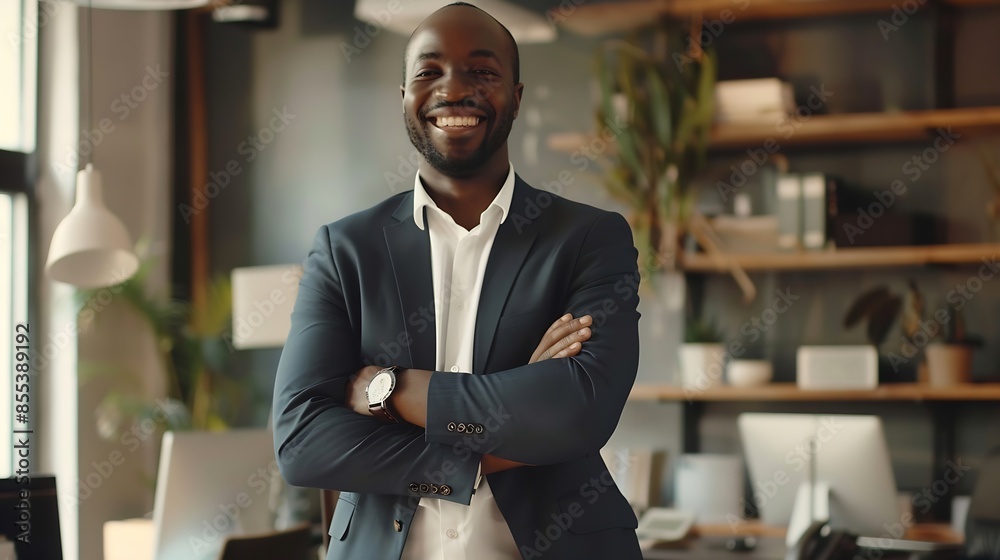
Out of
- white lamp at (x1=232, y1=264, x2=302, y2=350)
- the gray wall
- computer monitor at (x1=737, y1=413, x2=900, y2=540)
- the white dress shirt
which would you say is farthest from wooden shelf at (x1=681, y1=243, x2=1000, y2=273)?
the white dress shirt

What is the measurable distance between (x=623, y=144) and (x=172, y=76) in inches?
103

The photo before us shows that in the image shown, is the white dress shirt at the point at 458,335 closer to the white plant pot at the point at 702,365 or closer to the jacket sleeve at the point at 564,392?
the jacket sleeve at the point at 564,392

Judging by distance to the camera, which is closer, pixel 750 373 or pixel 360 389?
pixel 360 389

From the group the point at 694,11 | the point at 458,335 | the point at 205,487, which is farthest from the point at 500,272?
the point at 694,11

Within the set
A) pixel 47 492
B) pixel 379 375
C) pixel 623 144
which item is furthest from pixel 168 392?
pixel 379 375

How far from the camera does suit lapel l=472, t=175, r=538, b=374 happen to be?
1646 millimetres

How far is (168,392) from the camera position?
569cm

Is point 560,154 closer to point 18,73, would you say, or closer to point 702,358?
point 702,358

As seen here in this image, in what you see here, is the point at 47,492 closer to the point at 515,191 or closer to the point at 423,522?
the point at 423,522

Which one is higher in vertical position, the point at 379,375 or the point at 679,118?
the point at 679,118

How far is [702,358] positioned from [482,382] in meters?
3.44

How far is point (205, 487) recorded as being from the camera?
3.10 metres

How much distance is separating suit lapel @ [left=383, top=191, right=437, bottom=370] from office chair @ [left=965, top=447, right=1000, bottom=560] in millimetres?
2869

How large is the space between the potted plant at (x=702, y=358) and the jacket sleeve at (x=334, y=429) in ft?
11.0
